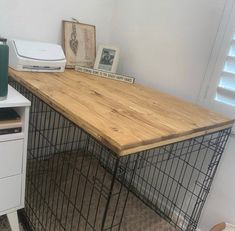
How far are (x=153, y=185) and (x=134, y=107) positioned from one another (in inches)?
29.5

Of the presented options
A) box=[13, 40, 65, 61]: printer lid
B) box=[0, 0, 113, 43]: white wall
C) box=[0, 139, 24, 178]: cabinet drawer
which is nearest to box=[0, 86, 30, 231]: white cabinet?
box=[0, 139, 24, 178]: cabinet drawer

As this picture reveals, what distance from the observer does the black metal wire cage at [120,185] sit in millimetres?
1341

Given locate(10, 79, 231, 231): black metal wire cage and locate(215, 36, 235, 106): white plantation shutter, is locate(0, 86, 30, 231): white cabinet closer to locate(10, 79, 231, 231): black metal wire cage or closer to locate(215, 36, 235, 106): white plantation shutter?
locate(10, 79, 231, 231): black metal wire cage

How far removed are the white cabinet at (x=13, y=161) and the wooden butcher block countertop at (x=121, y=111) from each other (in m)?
0.10

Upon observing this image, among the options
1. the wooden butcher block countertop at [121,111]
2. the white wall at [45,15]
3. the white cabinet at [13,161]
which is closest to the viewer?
the wooden butcher block countertop at [121,111]

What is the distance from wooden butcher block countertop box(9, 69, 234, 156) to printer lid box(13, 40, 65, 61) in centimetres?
9

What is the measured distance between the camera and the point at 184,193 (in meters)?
1.49

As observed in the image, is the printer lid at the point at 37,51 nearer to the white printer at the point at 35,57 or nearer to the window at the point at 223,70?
the white printer at the point at 35,57

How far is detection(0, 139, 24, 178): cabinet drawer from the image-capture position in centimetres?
103

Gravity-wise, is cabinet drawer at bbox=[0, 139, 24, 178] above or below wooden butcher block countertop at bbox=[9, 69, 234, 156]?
below

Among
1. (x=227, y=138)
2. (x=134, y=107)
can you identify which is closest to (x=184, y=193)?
(x=227, y=138)

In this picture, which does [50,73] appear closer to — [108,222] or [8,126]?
[8,126]

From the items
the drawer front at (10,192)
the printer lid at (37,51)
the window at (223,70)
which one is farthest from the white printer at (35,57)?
the window at (223,70)

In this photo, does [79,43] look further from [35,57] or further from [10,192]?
[10,192]
